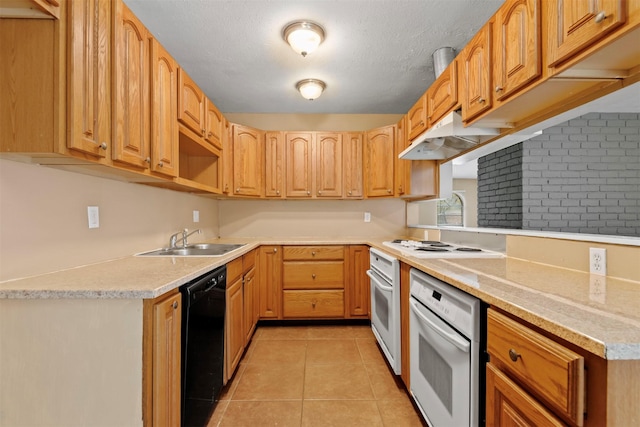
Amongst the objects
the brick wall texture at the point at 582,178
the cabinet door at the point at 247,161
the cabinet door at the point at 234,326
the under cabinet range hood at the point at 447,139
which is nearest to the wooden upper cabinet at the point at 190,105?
the cabinet door at the point at 247,161

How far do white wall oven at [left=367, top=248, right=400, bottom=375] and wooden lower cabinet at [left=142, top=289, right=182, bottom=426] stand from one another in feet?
4.17

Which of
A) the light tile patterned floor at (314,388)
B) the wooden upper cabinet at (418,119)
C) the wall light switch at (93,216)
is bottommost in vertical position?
the light tile patterned floor at (314,388)

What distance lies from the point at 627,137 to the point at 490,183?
1163 millimetres

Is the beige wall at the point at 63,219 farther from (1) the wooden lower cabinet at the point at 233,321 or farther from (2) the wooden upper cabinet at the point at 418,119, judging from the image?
(2) the wooden upper cabinet at the point at 418,119

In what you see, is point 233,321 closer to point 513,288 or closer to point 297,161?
point 513,288

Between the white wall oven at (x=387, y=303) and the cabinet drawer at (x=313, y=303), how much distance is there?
512 millimetres

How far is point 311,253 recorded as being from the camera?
9.29 feet

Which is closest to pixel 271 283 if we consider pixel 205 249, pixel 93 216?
pixel 205 249

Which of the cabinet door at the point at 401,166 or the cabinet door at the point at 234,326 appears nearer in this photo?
the cabinet door at the point at 234,326

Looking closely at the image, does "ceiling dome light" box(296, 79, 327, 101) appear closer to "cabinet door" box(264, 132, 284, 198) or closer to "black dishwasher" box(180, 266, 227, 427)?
"cabinet door" box(264, 132, 284, 198)

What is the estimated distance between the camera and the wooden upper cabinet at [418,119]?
2.26m

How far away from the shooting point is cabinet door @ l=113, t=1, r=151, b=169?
121cm

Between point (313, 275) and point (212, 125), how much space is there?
1.70m

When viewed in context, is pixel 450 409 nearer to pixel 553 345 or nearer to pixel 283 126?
pixel 553 345
